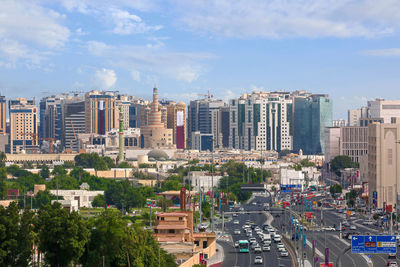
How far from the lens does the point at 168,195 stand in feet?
505

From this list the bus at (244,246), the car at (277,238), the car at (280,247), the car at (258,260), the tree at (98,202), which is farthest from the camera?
the tree at (98,202)

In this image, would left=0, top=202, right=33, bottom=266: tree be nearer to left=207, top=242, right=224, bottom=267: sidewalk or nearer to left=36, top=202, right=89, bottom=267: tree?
left=36, top=202, right=89, bottom=267: tree

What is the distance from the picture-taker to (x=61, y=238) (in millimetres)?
62719

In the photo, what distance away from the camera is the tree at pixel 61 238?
6275 centimetres

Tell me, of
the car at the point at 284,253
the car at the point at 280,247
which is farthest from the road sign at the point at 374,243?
the car at the point at 280,247

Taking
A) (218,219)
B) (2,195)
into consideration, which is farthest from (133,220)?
(2,195)

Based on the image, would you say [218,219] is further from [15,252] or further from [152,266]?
[15,252]

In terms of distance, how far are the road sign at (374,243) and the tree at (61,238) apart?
19.3m

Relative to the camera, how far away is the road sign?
57.9 meters

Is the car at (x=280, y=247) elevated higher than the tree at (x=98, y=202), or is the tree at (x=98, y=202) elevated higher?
the car at (x=280, y=247)

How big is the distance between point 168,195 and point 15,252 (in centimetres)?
9344

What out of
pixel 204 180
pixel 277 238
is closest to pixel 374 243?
pixel 277 238

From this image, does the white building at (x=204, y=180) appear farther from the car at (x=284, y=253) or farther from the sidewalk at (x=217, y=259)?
the car at (x=284, y=253)

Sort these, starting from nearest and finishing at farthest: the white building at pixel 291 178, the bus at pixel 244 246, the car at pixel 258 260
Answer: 1. the car at pixel 258 260
2. the bus at pixel 244 246
3. the white building at pixel 291 178
